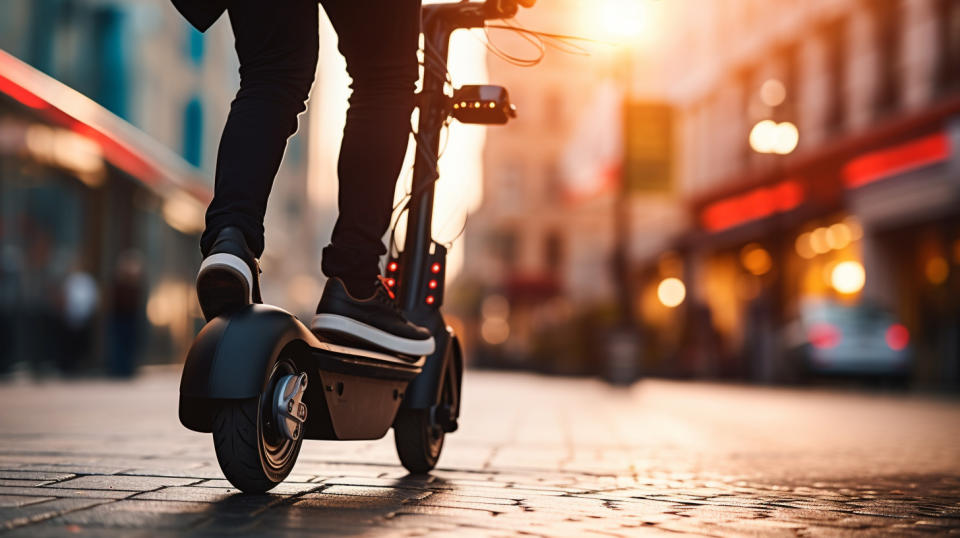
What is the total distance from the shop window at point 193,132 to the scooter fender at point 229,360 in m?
28.1

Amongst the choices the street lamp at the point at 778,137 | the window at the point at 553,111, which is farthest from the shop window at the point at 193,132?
the window at the point at 553,111

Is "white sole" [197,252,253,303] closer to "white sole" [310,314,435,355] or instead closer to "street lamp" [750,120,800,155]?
"white sole" [310,314,435,355]

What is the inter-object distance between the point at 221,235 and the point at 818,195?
88.7 feet

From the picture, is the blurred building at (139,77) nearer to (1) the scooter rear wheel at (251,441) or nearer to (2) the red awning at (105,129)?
(2) the red awning at (105,129)

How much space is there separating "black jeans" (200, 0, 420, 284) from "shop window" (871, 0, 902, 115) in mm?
23374

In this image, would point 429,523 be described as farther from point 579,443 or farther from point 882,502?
point 579,443

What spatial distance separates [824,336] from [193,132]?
635 inches

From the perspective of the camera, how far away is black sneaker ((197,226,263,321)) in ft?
10.4

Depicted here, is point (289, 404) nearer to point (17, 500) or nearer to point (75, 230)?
point (17, 500)

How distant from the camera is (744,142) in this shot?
3450 cm

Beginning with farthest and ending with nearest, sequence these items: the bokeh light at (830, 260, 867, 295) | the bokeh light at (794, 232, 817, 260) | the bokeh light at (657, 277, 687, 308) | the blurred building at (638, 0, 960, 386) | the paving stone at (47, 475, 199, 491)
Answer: the bokeh light at (657, 277, 687, 308), the bokeh light at (794, 232, 817, 260), the bokeh light at (830, 260, 867, 295), the blurred building at (638, 0, 960, 386), the paving stone at (47, 475, 199, 491)

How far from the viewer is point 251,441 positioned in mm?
3180

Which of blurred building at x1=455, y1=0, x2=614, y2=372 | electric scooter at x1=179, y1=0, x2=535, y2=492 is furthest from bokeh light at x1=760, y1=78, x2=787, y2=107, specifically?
blurred building at x1=455, y1=0, x2=614, y2=372

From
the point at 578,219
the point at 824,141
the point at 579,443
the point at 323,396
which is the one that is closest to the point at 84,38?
the point at 824,141
